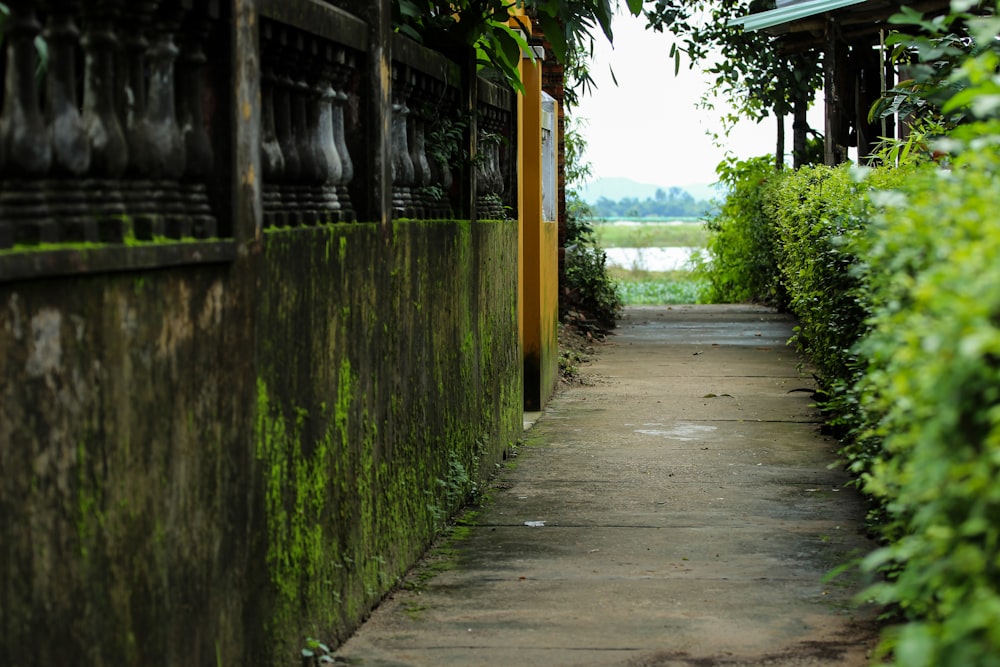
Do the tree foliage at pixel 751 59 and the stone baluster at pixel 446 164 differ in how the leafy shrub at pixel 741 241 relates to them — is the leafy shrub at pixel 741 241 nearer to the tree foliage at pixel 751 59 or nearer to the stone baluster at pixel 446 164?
the tree foliage at pixel 751 59

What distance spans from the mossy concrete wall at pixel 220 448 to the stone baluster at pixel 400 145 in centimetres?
15

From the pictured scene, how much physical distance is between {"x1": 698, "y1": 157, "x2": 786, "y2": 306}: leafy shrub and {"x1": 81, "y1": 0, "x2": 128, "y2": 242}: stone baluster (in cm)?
1857

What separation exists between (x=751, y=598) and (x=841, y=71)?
12586 millimetres

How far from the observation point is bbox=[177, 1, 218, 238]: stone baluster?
3776 mm

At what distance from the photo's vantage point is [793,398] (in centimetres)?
1173

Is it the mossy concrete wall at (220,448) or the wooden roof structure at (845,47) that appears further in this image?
the wooden roof structure at (845,47)

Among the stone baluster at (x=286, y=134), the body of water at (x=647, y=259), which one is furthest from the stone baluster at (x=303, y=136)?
the body of water at (x=647, y=259)

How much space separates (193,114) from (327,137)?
1416 millimetres

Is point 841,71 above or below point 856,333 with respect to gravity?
above

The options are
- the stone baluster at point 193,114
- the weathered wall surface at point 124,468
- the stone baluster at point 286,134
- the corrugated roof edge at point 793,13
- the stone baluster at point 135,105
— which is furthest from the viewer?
the corrugated roof edge at point 793,13

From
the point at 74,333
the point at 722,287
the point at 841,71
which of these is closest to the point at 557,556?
the point at 74,333

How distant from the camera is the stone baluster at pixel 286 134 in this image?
15.4ft

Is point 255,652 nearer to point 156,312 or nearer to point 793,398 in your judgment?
point 156,312

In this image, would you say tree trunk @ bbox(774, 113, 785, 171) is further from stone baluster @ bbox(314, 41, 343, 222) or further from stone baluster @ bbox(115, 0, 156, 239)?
stone baluster @ bbox(115, 0, 156, 239)
